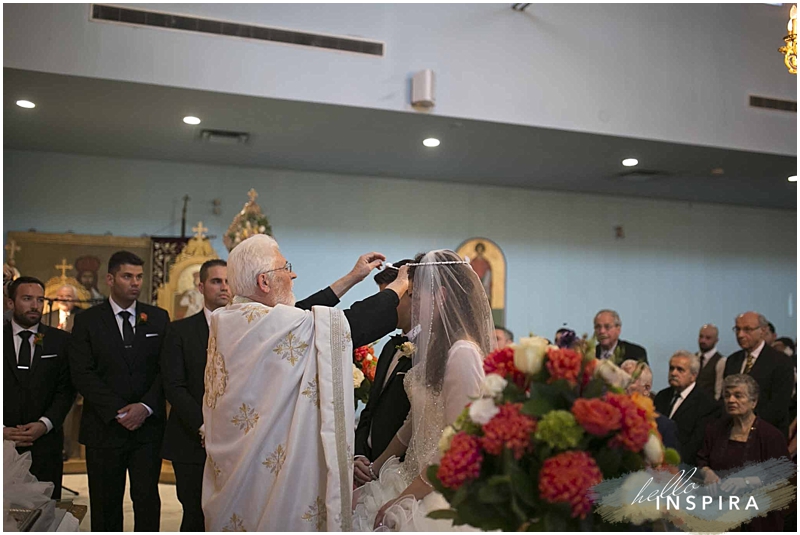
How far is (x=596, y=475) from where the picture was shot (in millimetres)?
1802

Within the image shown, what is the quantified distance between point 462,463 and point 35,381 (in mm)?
3955

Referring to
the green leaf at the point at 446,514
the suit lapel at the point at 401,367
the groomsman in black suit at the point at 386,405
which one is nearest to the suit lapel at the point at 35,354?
the groomsman in black suit at the point at 386,405

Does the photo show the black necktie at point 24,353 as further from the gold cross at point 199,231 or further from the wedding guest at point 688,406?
the wedding guest at point 688,406

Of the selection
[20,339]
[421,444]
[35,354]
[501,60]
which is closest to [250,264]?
[421,444]

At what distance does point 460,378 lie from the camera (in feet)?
9.50

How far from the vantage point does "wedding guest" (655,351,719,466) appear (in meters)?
5.64

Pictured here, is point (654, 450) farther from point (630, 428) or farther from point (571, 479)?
point (571, 479)

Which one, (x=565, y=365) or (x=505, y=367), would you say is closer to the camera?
(x=565, y=365)

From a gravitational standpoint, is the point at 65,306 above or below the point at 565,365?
above

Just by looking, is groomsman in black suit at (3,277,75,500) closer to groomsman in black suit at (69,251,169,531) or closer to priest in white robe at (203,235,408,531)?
groomsman in black suit at (69,251,169,531)

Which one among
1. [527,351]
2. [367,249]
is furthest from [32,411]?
[367,249]

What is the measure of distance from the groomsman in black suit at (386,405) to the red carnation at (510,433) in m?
1.46

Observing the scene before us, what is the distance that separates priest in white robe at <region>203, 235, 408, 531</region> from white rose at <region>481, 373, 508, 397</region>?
110 cm

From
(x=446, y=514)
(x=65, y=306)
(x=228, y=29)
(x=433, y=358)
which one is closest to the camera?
(x=446, y=514)
